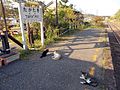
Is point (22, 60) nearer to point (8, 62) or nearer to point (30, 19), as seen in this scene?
point (8, 62)

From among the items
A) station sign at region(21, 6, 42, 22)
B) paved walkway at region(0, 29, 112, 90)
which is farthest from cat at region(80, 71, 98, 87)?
station sign at region(21, 6, 42, 22)

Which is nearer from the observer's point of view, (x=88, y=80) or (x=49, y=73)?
(x=88, y=80)

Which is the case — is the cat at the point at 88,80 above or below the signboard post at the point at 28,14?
below

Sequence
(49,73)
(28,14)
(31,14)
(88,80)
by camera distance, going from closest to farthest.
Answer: (88,80)
(49,73)
(28,14)
(31,14)

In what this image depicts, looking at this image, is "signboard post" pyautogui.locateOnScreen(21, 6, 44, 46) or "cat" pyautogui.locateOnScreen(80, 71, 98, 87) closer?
"cat" pyautogui.locateOnScreen(80, 71, 98, 87)

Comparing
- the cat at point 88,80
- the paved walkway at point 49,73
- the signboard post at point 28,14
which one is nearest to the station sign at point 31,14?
the signboard post at point 28,14

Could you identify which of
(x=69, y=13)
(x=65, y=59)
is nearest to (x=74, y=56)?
(x=65, y=59)

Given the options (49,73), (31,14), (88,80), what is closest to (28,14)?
(31,14)

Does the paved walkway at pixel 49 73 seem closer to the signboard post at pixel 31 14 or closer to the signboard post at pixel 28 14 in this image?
the signboard post at pixel 28 14

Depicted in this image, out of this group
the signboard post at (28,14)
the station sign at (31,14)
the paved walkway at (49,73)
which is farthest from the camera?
the station sign at (31,14)

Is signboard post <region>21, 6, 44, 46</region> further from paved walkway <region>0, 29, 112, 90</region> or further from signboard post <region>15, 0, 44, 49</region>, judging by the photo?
paved walkway <region>0, 29, 112, 90</region>

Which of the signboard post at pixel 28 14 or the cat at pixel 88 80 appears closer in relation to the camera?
the cat at pixel 88 80

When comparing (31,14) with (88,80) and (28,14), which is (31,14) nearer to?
(28,14)

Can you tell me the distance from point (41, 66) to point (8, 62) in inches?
55.2
